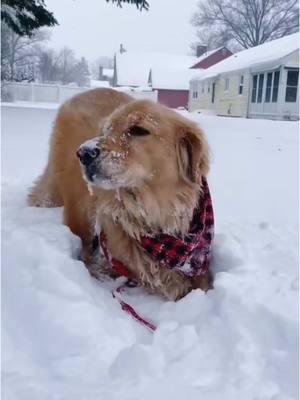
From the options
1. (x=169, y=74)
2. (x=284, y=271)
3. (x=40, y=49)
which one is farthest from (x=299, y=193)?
(x=40, y=49)

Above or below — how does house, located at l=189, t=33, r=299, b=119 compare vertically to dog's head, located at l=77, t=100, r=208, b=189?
above

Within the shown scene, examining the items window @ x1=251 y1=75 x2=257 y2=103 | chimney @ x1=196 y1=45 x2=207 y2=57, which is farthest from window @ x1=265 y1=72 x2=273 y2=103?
chimney @ x1=196 y1=45 x2=207 y2=57

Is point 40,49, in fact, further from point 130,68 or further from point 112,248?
point 112,248

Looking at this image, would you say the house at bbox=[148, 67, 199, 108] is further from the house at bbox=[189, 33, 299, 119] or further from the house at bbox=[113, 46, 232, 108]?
the house at bbox=[189, 33, 299, 119]

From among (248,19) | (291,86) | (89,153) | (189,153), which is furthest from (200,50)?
(89,153)

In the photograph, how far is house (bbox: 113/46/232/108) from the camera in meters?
37.2

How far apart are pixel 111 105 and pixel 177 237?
145 centimetres

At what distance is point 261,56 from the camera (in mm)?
23906

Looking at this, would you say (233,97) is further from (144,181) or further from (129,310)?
(129,310)

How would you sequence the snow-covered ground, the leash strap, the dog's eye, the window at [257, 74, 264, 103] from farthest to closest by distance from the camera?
the window at [257, 74, 264, 103] → the dog's eye → the leash strap → the snow-covered ground

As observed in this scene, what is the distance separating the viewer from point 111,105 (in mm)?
3477

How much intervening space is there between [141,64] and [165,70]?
13.0 ft

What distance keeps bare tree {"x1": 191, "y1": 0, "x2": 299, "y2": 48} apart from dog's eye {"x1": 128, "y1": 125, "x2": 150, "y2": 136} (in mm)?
39684

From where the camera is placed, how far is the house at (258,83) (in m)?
21.1
